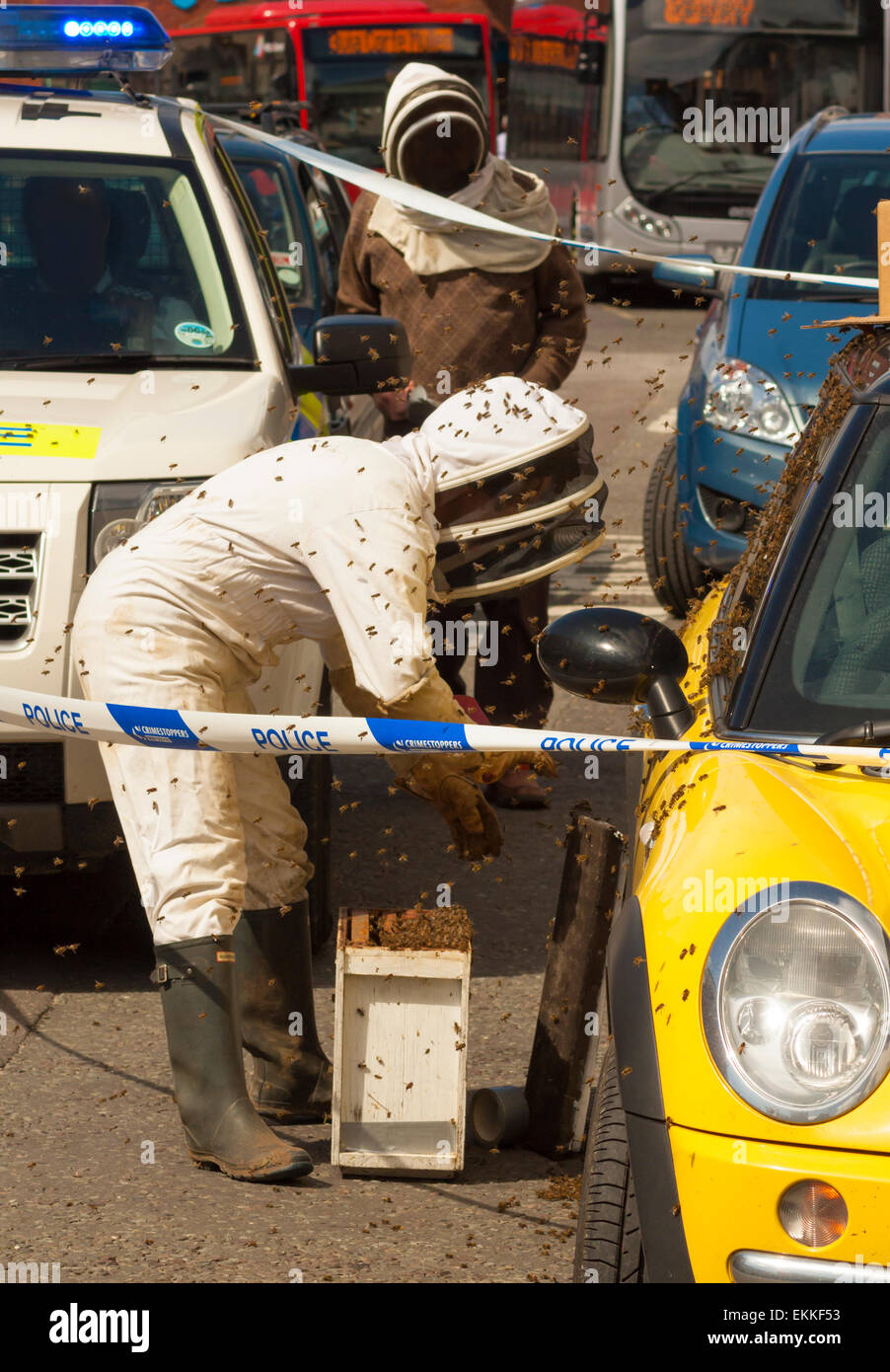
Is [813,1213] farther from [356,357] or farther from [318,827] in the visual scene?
[356,357]

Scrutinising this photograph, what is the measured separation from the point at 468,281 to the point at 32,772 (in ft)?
8.61

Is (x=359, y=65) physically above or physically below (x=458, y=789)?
below

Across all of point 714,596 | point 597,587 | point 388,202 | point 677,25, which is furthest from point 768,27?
point 714,596

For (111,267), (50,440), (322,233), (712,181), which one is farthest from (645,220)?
(50,440)

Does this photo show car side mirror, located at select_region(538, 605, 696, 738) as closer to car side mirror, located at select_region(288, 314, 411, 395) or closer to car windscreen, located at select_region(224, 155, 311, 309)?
car side mirror, located at select_region(288, 314, 411, 395)

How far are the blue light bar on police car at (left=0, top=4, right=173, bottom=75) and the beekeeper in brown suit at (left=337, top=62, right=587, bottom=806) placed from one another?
86 cm

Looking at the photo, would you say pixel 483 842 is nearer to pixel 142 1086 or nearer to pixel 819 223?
pixel 142 1086

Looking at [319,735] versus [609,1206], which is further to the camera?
[319,735]

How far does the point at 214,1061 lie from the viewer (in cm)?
413

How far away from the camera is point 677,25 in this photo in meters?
22.1

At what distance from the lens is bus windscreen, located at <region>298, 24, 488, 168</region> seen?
2438 centimetres

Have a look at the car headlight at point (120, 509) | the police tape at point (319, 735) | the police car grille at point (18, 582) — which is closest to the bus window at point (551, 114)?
the car headlight at point (120, 509)

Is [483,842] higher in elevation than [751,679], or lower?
lower
